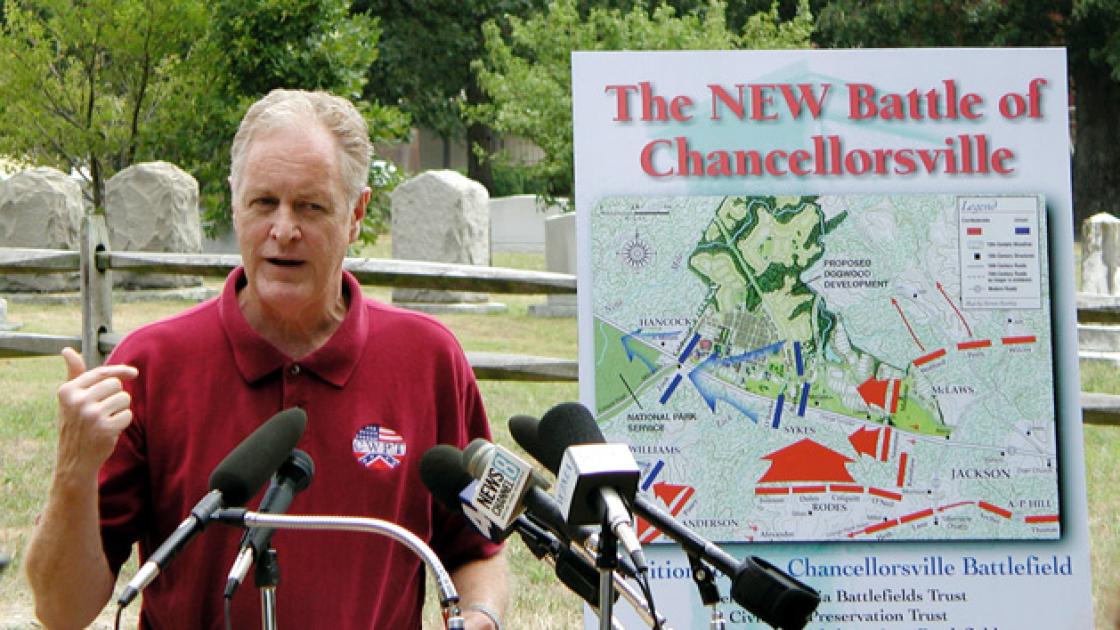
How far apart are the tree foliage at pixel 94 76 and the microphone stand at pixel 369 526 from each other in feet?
56.8

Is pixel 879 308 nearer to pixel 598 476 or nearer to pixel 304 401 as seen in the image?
pixel 304 401

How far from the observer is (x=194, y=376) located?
288 centimetres

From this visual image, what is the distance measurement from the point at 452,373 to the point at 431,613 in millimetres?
3369

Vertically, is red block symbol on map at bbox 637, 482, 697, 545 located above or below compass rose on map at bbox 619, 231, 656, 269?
below

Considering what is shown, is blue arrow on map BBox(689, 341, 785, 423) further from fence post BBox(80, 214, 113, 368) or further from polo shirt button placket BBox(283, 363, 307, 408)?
fence post BBox(80, 214, 113, 368)

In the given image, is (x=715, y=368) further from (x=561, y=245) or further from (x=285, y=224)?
(x=561, y=245)

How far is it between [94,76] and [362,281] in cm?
1259

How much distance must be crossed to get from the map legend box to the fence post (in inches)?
224

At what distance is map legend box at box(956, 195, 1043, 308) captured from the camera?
4.78m

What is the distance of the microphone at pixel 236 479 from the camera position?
1.76m

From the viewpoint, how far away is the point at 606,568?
1698mm

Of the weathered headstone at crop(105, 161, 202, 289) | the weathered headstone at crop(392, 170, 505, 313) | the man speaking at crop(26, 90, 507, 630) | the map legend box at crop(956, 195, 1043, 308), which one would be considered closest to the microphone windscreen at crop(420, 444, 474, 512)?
the man speaking at crop(26, 90, 507, 630)

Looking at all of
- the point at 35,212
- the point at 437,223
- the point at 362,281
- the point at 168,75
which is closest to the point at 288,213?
the point at 362,281

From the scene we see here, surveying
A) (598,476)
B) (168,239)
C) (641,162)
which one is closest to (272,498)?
(598,476)
